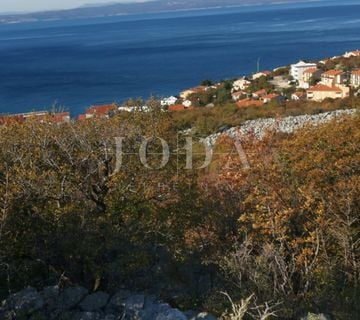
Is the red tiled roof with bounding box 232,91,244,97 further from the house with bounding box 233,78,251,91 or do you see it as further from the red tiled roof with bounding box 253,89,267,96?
the house with bounding box 233,78,251,91

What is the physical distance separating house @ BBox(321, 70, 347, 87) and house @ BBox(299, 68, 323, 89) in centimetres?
125

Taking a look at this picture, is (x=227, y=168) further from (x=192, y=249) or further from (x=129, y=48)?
(x=129, y=48)

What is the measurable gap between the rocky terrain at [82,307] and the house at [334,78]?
36.6 m

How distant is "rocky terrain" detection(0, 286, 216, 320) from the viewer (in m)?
6.88

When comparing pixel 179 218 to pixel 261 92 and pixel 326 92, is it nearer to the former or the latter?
pixel 326 92

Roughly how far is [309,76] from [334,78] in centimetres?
419

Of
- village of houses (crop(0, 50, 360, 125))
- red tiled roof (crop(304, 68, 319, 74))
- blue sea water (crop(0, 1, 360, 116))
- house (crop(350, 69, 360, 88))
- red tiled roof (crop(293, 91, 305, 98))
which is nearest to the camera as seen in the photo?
village of houses (crop(0, 50, 360, 125))

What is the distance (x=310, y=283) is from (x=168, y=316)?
8.22ft

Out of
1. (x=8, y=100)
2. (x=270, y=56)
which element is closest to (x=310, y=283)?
(x=8, y=100)

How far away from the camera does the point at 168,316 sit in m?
6.75

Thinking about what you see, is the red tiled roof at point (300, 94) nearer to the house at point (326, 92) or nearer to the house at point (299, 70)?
the house at point (326, 92)

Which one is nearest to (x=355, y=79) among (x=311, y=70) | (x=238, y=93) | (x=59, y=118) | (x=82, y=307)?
(x=311, y=70)

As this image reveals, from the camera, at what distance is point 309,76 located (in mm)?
47500

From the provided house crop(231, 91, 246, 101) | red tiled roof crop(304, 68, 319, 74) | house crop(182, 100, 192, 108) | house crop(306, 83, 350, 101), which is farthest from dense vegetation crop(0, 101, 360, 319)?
red tiled roof crop(304, 68, 319, 74)
